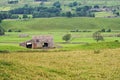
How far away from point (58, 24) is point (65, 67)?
145m

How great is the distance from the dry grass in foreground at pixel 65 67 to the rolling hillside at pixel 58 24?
13075 cm

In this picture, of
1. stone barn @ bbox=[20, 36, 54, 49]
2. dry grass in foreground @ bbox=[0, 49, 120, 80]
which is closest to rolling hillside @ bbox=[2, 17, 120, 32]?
stone barn @ bbox=[20, 36, 54, 49]

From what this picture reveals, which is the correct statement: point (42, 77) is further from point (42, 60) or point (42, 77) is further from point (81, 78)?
point (42, 60)

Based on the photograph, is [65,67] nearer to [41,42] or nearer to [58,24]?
[41,42]

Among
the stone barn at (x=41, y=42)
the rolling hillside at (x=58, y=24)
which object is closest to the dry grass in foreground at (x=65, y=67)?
the stone barn at (x=41, y=42)

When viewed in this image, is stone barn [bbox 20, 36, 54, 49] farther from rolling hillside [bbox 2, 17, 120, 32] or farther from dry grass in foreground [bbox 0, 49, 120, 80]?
rolling hillside [bbox 2, 17, 120, 32]

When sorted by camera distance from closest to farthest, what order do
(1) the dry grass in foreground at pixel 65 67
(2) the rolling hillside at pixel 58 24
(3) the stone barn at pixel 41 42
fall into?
(1) the dry grass in foreground at pixel 65 67 → (3) the stone barn at pixel 41 42 → (2) the rolling hillside at pixel 58 24

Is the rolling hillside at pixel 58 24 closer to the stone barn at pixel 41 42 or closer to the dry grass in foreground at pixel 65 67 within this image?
the stone barn at pixel 41 42

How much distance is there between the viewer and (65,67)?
34.0 metres

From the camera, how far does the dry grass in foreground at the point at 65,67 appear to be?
2808 cm

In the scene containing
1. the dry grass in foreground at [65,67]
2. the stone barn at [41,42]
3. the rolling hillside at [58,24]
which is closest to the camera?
the dry grass in foreground at [65,67]

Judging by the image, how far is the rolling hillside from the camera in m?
174

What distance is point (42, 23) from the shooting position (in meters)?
178

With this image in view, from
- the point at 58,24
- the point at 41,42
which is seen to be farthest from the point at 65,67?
the point at 58,24
